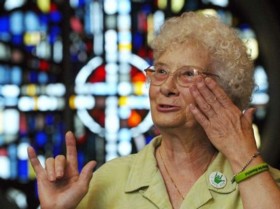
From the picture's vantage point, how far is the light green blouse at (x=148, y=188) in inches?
110

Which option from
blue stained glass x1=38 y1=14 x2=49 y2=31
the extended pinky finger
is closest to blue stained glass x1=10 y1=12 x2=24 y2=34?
blue stained glass x1=38 y1=14 x2=49 y2=31

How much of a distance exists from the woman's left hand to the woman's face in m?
0.07

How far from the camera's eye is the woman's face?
9.23ft

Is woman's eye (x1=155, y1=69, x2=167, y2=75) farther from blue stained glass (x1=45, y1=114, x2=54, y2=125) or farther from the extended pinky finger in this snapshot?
blue stained glass (x1=45, y1=114, x2=54, y2=125)

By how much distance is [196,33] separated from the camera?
2889 mm

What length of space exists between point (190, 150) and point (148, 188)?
0.54 feet

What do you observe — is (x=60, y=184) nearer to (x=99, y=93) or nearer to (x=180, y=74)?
(x=180, y=74)

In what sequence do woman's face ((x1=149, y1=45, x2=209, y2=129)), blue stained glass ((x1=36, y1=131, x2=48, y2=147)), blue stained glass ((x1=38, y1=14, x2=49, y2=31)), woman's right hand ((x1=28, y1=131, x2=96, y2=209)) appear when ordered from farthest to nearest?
1. blue stained glass ((x1=38, y1=14, x2=49, y2=31))
2. blue stained glass ((x1=36, y1=131, x2=48, y2=147))
3. woman's face ((x1=149, y1=45, x2=209, y2=129))
4. woman's right hand ((x1=28, y1=131, x2=96, y2=209))

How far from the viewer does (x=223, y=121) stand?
273 cm

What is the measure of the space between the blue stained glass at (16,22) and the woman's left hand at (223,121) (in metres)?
3.11

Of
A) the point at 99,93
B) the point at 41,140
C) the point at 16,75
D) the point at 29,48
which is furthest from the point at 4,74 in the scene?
the point at 99,93

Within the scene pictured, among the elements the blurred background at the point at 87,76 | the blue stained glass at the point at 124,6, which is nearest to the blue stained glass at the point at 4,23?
the blurred background at the point at 87,76

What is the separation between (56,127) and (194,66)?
9.50ft

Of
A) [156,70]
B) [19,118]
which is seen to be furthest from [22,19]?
[156,70]
